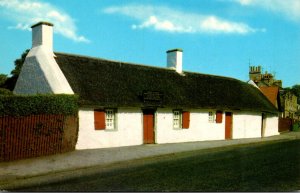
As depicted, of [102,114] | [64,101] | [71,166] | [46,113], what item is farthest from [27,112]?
[102,114]

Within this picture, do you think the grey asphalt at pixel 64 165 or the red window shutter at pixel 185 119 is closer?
the grey asphalt at pixel 64 165

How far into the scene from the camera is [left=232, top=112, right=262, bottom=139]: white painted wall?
30094 mm

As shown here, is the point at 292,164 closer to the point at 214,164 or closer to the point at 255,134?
the point at 214,164

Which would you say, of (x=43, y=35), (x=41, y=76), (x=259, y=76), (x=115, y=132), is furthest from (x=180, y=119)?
(x=259, y=76)

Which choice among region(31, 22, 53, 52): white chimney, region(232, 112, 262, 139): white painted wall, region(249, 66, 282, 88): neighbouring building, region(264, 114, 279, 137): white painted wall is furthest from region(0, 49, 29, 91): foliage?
region(249, 66, 282, 88): neighbouring building

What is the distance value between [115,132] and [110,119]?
801 millimetres

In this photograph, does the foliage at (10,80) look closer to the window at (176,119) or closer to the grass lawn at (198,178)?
the window at (176,119)

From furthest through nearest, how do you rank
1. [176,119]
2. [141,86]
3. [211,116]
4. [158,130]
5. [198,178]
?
[211,116], [176,119], [141,86], [158,130], [198,178]

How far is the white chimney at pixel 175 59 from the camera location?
1156 inches

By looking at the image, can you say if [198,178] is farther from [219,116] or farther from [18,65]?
[18,65]

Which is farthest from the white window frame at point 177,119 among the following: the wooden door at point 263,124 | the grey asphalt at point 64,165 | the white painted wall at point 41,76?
the wooden door at point 263,124

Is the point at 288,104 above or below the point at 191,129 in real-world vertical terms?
above

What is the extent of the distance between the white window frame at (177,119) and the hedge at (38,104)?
8328mm

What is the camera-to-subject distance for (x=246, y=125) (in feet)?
104
